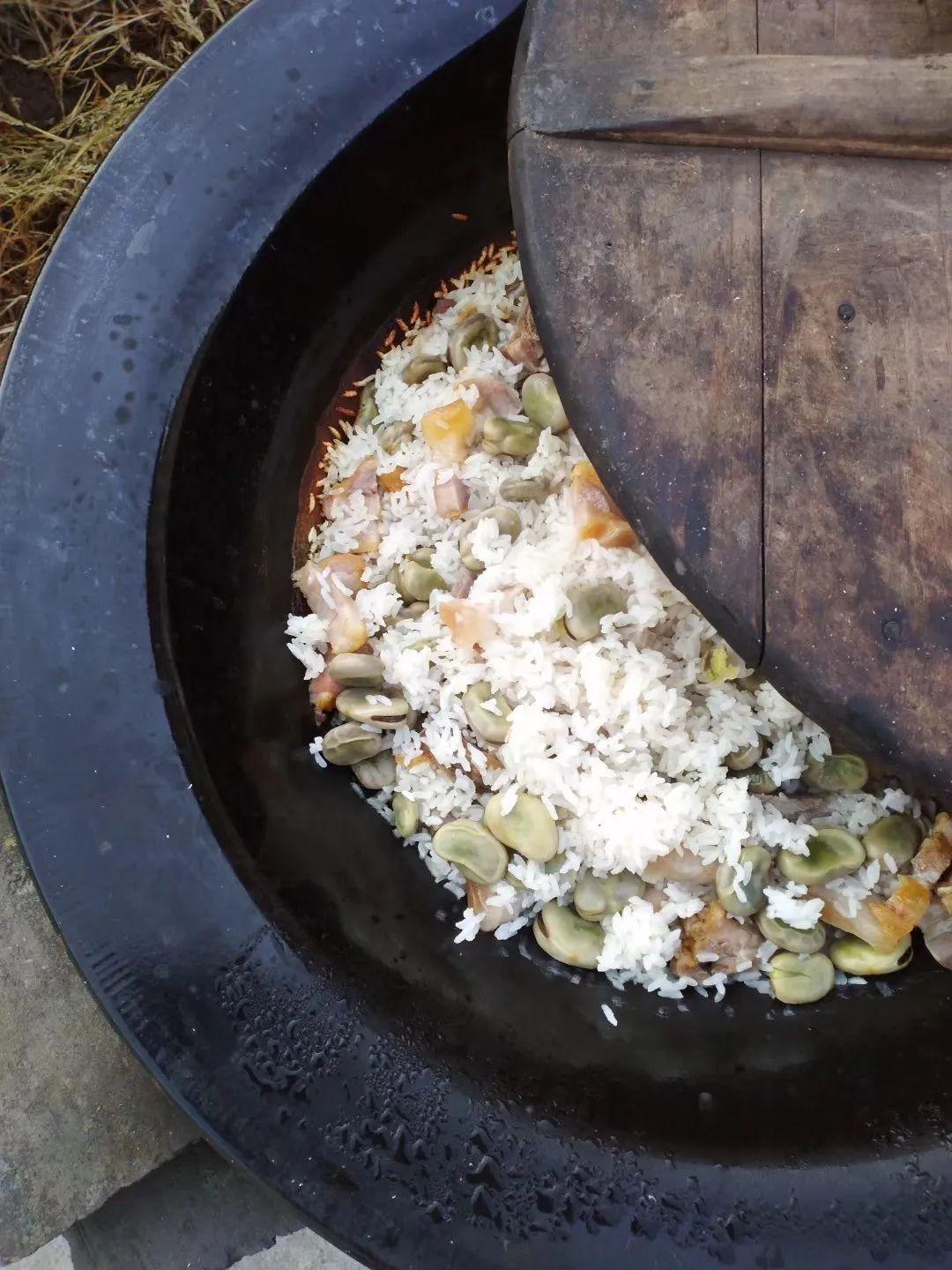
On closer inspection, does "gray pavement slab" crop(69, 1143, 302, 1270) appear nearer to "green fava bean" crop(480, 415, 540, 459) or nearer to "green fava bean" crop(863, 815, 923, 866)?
"green fava bean" crop(863, 815, 923, 866)

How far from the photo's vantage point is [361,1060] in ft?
4.26

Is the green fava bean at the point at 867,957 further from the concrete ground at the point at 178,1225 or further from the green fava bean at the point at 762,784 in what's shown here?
the concrete ground at the point at 178,1225

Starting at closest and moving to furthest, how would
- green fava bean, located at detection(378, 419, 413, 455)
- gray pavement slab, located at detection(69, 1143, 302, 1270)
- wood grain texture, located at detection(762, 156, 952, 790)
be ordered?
wood grain texture, located at detection(762, 156, 952, 790)
green fava bean, located at detection(378, 419, 413, 455)
gray pavement slab, located at detection(69, 1143, 302, 1270)

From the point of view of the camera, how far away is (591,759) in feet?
5.03

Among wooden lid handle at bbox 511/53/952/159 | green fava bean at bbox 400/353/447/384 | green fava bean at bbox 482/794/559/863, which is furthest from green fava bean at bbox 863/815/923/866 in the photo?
green fava bean at bbox 400/353/447/384

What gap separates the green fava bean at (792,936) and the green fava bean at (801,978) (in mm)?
16

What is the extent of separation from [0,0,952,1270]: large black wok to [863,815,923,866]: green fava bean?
7.2 inches

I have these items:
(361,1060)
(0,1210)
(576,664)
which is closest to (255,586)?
(576,664)

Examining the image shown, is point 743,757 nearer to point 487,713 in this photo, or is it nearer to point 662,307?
point 487,713

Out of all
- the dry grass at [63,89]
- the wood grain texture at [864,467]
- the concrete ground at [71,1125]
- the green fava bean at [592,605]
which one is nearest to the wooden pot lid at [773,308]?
the wood grain texture at [864,467]

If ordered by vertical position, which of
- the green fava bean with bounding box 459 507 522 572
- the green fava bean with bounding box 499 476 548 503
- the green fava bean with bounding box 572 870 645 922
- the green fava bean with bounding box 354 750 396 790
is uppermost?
the green fava bean with bounding box 499 476 548 503

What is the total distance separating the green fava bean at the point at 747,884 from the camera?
59.3 inches

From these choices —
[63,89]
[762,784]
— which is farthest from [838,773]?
[63,89]

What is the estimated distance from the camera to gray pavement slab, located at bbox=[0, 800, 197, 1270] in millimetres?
1782
